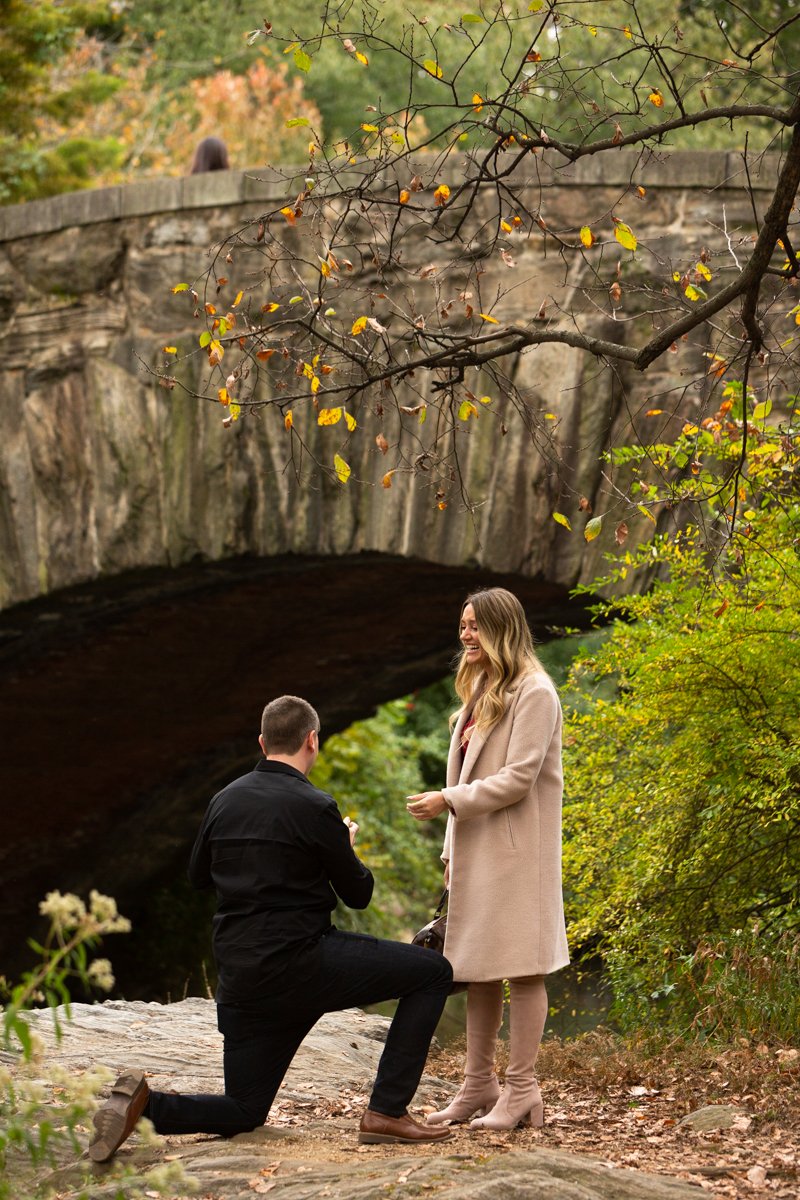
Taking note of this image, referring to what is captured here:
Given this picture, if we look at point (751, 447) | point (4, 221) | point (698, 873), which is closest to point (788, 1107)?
point (698, 873)

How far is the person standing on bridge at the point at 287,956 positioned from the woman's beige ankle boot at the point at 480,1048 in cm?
29

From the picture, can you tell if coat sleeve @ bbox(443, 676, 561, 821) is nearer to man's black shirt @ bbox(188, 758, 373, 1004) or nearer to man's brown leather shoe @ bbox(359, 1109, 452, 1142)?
man's black shirt @ bbox(188, 758, 373, 1004)

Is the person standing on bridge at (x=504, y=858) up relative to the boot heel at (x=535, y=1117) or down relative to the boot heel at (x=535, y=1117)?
up

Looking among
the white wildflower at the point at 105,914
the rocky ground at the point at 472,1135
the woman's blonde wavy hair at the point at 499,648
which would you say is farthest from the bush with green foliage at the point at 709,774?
the white wildflower at the point at 105,914

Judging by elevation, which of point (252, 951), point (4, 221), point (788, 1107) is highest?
point (4, 221)

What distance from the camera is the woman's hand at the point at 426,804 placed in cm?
399

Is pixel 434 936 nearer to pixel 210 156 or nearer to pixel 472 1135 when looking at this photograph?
pixel 472 1135

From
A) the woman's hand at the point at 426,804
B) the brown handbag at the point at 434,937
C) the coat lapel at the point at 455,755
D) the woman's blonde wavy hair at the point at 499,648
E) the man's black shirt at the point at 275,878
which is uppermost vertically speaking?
the woman's blonde wavy hair at the point at 499,648

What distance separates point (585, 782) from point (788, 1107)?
2.31 m

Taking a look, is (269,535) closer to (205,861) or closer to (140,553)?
(140,553)

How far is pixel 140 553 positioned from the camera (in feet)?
22.9

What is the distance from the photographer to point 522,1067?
4.07 metres

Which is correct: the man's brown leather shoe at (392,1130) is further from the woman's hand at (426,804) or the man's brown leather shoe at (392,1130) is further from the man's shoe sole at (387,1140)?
the woman's hand at (426,804)

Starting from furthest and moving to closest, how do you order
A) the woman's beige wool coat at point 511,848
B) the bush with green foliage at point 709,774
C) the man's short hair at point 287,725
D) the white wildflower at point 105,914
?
1. the bush with green foliage at point 709,774
2. the woman's beige wool coat at point 511,848
3. the man's short hair at point 287,725
4. the white wildflower at point 105,914
